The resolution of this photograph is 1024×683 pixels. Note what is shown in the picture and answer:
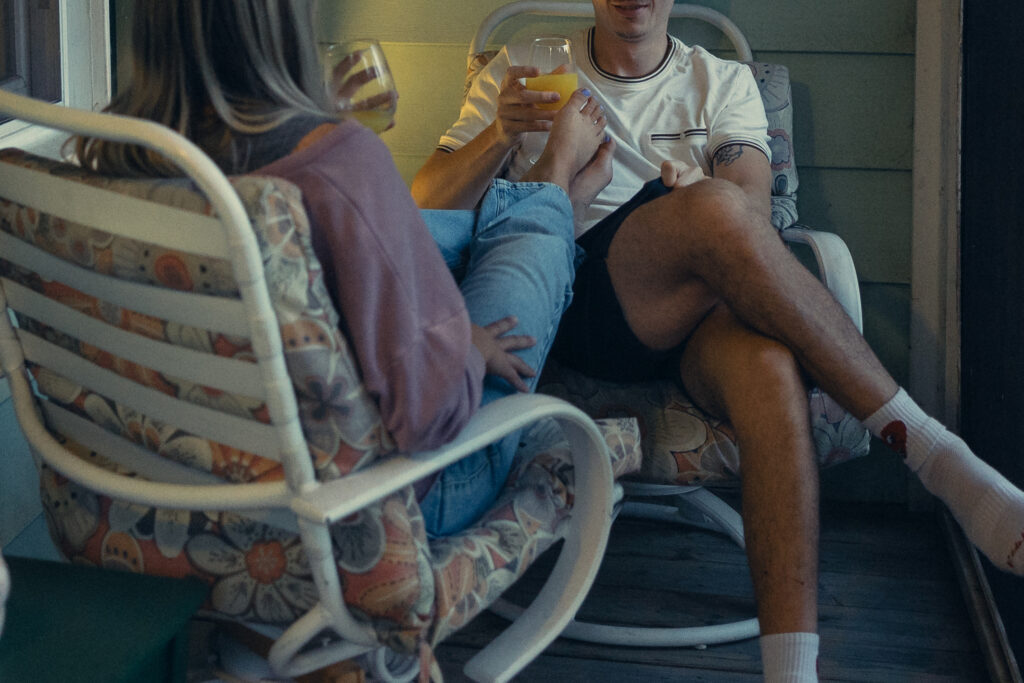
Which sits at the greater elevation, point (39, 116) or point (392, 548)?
point (39, 116)

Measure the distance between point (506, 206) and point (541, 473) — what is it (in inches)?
22.4

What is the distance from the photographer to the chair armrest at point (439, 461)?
0.91 meters

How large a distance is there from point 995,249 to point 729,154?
0.56 m

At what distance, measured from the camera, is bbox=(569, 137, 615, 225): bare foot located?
200 cm

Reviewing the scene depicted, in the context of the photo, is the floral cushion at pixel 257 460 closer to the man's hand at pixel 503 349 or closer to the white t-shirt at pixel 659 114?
the man's hand at pixel 503 349

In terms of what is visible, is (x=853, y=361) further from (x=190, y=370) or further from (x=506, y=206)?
(x=190, y=370)

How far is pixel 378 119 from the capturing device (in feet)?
4.22

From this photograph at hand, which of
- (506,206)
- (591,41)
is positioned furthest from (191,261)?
(591,41)

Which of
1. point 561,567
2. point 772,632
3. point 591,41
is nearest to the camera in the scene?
point 561,567

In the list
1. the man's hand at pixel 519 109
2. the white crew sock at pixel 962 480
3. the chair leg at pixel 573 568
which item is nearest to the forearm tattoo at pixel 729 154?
the man's hand at pixel 519 109

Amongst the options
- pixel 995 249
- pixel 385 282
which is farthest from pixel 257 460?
pixel 995 249

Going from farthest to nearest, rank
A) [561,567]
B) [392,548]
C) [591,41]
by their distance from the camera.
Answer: [591,41] → [561,567] → [392,548]

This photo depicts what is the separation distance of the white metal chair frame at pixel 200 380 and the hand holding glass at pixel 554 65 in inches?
33.6

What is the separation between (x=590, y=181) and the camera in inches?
79.4
